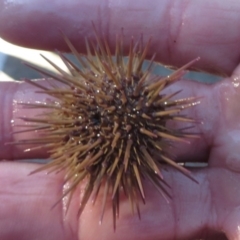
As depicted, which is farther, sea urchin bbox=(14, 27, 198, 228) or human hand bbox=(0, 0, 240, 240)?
human hand bbox=(0, 0, 240, 240)

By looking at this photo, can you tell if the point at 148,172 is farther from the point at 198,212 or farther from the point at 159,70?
the point at 159,70

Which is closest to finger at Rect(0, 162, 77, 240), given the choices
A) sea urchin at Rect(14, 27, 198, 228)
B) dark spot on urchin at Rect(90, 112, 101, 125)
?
sea urchin at Rect(14, 27, 198, 228)

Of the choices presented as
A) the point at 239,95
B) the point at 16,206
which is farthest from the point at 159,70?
the point at 16,206

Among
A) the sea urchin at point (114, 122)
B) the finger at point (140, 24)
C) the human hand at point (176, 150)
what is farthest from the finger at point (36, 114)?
the sea urchin at point (114, 122)

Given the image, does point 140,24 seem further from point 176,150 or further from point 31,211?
point 31,211

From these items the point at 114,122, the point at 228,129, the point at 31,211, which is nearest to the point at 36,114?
the point at 31,211

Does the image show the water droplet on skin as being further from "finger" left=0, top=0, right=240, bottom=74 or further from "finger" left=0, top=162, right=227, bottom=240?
"finger" left=0, top=162, right=227, bottom=240

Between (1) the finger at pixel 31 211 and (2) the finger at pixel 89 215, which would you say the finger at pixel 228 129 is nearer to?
(2) the finger at pixel 89 215
